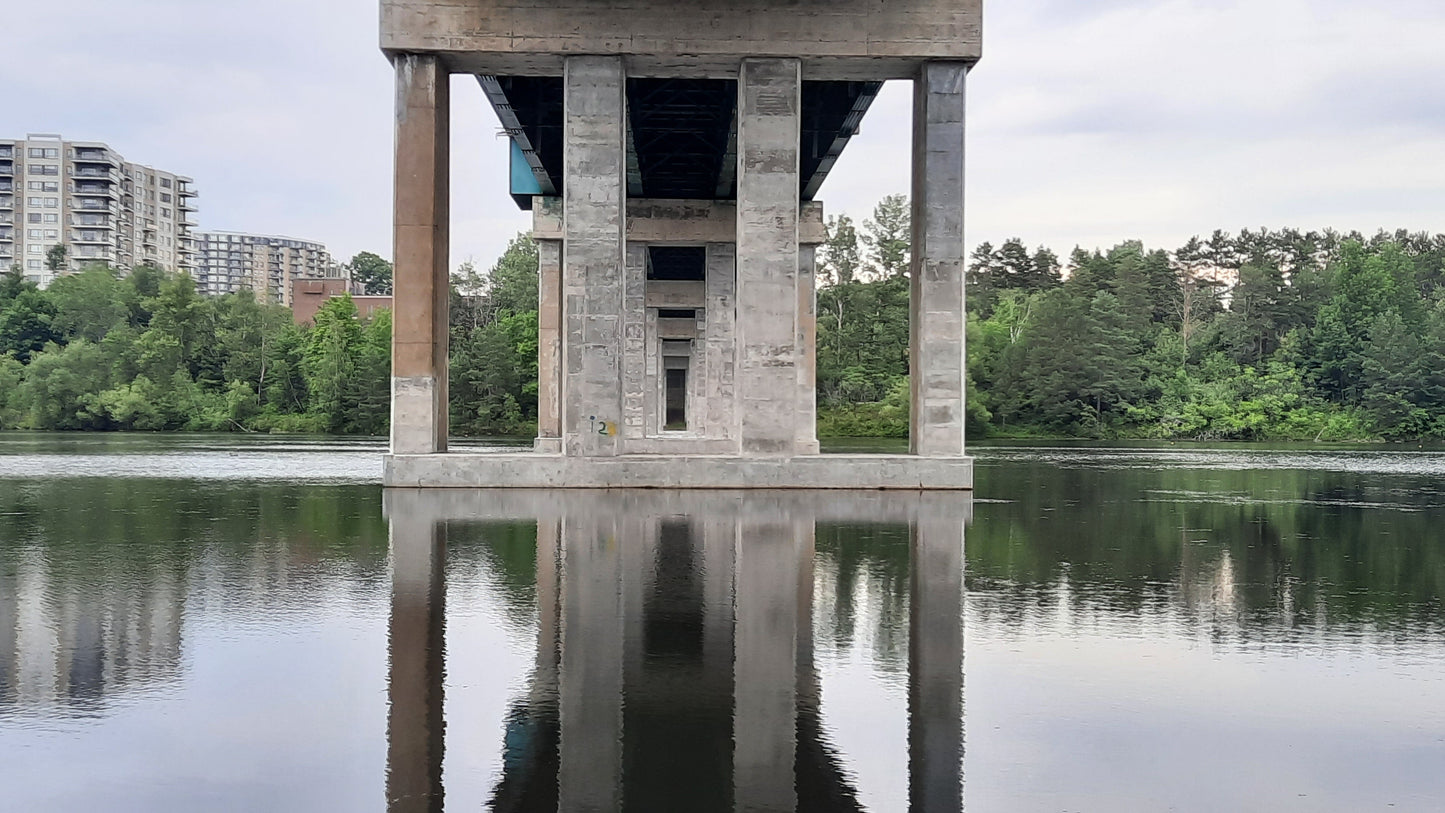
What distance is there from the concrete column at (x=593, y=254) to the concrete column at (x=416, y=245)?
10.0 ft

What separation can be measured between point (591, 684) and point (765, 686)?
3.79ft

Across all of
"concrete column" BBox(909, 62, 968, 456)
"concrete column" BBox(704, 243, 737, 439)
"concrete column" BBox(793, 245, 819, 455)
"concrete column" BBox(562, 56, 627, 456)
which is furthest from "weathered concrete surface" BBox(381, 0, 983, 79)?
"concrete column" BBox(704, 243, 737, 439)

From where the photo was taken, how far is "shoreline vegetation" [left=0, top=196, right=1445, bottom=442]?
102500 mm

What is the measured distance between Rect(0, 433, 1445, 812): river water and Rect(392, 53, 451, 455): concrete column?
9.16 metres

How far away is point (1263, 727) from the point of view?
8.27 m

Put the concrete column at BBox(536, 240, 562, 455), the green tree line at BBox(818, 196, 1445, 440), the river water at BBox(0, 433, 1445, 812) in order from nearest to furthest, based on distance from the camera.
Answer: the river water at BBox(0, 433, 1445, 812)
the concrete column at BBox(536, 240, 562, 455)
the green tree line at BBox(818, 196, 1445, 440)

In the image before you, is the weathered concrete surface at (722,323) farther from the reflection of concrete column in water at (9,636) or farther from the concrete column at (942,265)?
the reflection of concrete column in water at (9,636)

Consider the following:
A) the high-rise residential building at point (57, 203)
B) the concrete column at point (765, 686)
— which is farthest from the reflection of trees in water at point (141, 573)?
the high-rise residential building at point (57, 203)

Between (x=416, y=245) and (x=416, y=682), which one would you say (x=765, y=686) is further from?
(x=416, y=245)

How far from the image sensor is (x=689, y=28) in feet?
98.8

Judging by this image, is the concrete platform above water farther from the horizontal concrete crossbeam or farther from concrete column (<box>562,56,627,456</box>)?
the horizontal concrete crossbeam

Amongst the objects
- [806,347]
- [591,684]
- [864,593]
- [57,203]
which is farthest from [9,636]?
[57,203]

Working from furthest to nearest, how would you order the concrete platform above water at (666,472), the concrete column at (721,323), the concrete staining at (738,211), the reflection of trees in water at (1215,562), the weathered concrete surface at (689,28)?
the concrete column at (721,323)
the weathered concrete surface at (689,28)
the concrete staining at (738,211)
the concrete platform above water at (666,472)
the reflection of trees in water at (1215,562)

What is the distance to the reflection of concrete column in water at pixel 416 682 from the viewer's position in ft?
22.3
